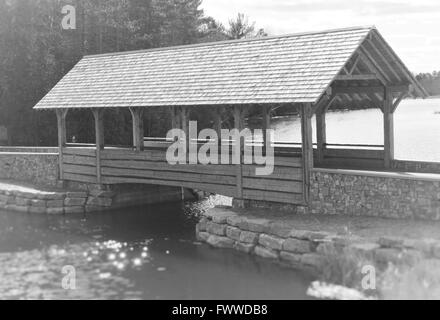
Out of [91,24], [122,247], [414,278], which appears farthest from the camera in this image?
[91,24]

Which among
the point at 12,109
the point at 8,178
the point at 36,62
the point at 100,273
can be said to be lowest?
the point at 100,273

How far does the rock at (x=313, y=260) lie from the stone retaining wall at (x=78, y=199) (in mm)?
9821

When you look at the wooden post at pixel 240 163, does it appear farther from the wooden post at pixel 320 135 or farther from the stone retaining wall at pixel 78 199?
the stone retaining wall at pixel 78 199

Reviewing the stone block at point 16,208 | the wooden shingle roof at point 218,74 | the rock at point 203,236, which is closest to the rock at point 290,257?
the rock at point 203,236

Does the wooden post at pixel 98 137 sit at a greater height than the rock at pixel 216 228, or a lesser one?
greater

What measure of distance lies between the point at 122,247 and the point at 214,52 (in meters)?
6.78

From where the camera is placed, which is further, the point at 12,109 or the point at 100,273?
the point at 12,109

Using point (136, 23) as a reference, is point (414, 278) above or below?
below

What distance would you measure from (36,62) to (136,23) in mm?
10532

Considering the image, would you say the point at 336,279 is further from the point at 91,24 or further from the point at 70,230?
Result: the point at 91,24

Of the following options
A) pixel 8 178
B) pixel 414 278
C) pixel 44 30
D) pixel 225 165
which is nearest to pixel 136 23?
pixel 44 30

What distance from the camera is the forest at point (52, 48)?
31.8m

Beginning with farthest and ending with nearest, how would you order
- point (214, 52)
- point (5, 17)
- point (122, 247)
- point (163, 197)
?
point (5, 17), point (163, 197), point (214, 52), point (122, 247)

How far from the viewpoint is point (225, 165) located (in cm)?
1717
